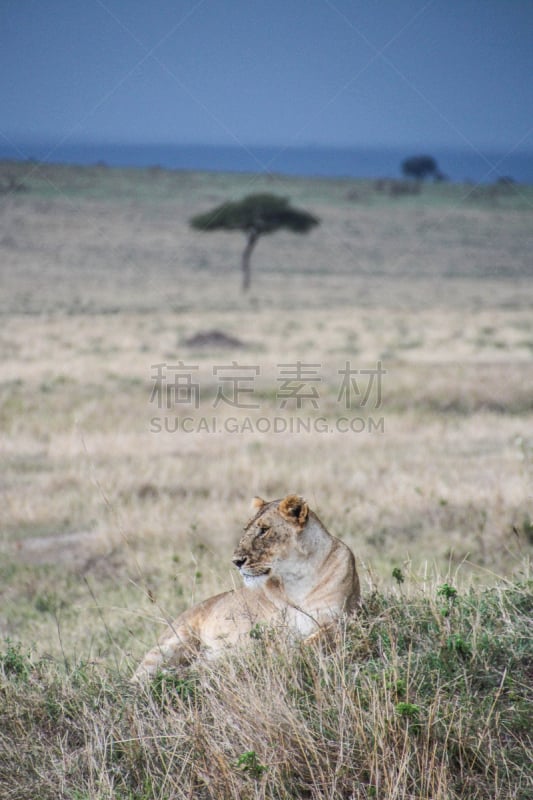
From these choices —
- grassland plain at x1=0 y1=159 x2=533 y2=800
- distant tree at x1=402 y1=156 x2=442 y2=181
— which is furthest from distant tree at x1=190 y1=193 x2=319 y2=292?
distant tree at x1=402 y1=156 x2=442 y2=181

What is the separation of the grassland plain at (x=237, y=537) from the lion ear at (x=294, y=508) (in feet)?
1.96

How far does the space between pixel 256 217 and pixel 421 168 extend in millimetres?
86206

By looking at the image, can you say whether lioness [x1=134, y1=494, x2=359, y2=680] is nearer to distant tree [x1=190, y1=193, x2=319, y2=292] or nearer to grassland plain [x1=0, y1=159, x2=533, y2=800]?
grassland plain [x1=0, y1=159, x2=533, y2=800]

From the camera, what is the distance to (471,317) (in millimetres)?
38625

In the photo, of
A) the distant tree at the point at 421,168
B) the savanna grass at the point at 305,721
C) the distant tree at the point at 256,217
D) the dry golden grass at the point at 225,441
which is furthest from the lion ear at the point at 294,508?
the distant tree at the point at 421,168

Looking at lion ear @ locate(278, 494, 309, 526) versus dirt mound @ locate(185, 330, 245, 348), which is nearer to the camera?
lion ear @ locate(278, 494, 309, 526)

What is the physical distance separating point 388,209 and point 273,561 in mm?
91808

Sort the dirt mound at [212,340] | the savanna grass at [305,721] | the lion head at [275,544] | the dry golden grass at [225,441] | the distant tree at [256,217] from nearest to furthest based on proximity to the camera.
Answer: the savanna grass at [305,721] → the lion head at [275,544] → the dry golden grass at [225,441] → the dirt mound at [212,340] → the distant tree at [256,217]

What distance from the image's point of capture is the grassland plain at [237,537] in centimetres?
406

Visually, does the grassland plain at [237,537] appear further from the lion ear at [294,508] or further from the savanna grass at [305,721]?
the lion ear at [294,508]

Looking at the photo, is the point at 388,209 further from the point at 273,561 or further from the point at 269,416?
the point at 273,561

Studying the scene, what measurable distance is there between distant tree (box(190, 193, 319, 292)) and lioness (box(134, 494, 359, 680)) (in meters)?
44.4

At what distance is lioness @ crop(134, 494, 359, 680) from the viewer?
460 cm

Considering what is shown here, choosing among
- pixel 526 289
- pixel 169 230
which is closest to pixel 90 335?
pixel 526 289
